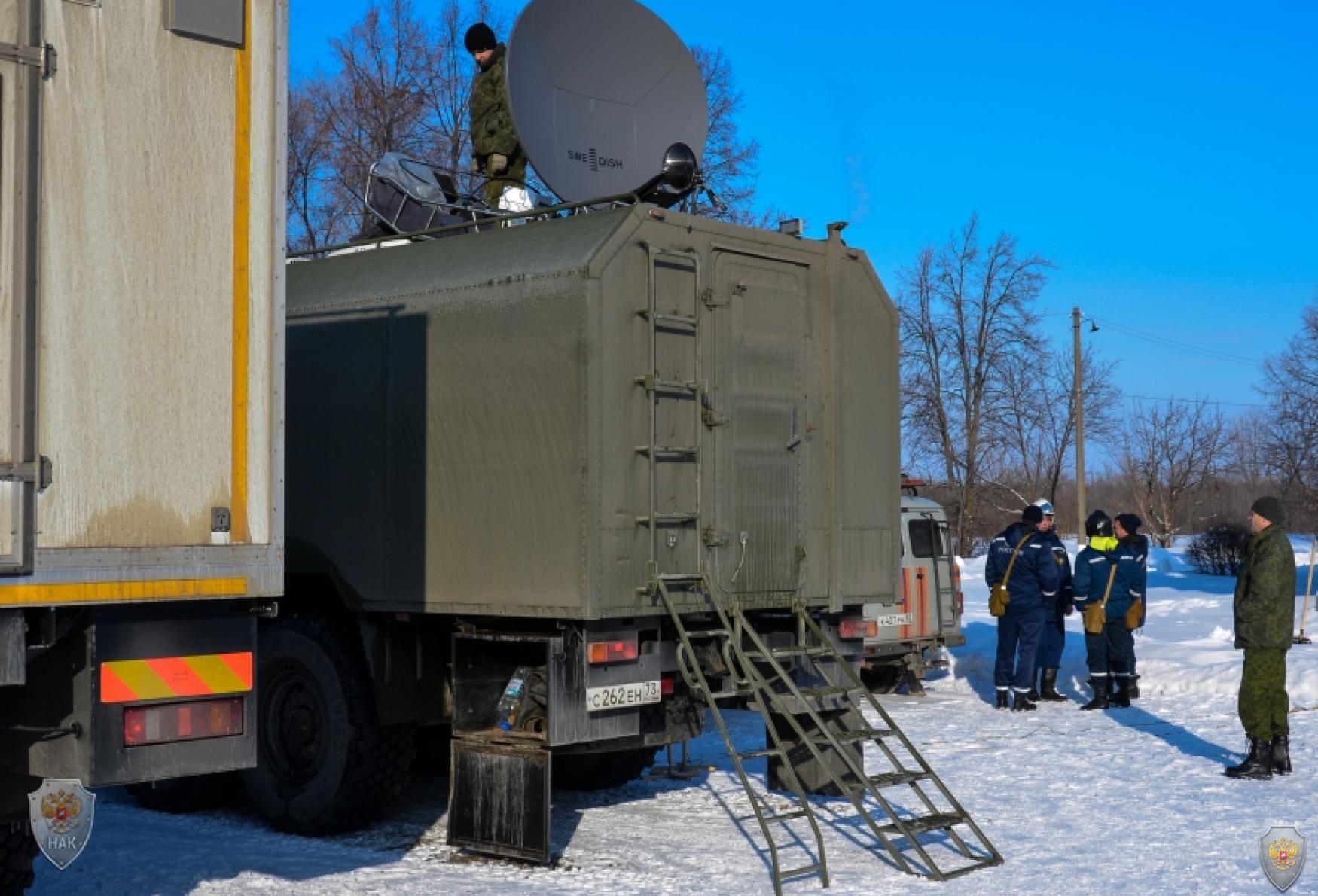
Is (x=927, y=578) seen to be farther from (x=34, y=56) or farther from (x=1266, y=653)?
(x=34, y=56)

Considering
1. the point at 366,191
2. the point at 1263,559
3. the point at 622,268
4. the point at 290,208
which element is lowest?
the point at 1263,559

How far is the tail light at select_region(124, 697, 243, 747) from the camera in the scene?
5625mm

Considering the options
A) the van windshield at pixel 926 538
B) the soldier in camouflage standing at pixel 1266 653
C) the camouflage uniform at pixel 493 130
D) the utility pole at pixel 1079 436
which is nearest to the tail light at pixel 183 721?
the camouflage uniform at pixel 493 130

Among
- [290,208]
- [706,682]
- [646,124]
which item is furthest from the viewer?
[290,208]

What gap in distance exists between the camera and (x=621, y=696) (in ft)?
26.1

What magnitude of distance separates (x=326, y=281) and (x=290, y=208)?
18.7m

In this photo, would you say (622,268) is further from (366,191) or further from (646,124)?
(366,191)

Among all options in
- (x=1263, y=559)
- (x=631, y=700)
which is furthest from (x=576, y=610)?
(x=1263, y=559)

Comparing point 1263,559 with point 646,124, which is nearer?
Result: point 646,124

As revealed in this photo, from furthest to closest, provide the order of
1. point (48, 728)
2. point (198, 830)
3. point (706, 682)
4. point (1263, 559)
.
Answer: point (1263, 559) → point (198, 830) → point (706, 682) → point (48, 728)

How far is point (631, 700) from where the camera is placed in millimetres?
7984

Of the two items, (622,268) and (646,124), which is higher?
(646,124)

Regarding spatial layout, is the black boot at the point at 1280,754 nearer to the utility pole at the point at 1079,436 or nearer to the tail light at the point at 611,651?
the tail light at the point at 611,651

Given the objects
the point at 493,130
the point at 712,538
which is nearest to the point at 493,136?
the point at 493,130
